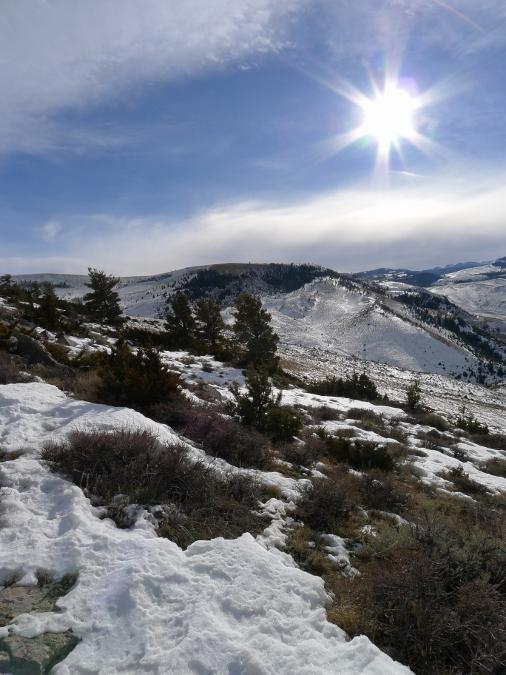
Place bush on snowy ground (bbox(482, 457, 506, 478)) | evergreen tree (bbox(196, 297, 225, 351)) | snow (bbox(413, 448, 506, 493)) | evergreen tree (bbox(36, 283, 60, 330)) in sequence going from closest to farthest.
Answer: snow (bbox(413, 448, 506, 493)) → bush on snowy ground (bbox(482, 457, 506, 478)) → evergreen tree (bbox(36, 283, 60, 330)) → evergreen tree (bbox(196, 297, 225, 351))

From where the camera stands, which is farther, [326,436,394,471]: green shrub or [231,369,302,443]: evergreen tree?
[231,369,302,443]: evergreen tree

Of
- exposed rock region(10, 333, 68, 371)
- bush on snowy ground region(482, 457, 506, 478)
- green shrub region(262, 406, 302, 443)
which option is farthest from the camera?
exposed rock region(10, 333, 68, 371)

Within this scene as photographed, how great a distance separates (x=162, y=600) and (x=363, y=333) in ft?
416

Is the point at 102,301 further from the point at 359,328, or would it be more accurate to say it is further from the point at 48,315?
the point at 359,328

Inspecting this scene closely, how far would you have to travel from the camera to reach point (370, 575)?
3.68 m

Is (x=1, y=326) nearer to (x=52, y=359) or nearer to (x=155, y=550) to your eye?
(x=52, y=359)

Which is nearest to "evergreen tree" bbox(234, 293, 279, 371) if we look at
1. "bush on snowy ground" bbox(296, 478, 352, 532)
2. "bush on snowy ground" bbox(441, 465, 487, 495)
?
"bush on snowy ground" bbox(441, 465, 487, 495)

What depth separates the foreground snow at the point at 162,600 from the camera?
8.14 feet

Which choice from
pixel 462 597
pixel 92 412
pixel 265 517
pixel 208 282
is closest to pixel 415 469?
pixel 265 517

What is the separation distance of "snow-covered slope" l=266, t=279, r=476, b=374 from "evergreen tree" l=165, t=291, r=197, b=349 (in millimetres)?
64970

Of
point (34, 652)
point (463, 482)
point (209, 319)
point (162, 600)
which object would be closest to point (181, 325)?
point (209, 319)

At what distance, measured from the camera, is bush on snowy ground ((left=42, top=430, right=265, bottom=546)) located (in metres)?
4.23

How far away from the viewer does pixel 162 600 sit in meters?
2.92

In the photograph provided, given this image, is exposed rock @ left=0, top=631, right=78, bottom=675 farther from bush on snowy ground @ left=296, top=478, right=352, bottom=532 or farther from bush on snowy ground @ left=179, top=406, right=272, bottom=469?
bush on snowy ground @ left=179, top=406, right=272, bottom=469
